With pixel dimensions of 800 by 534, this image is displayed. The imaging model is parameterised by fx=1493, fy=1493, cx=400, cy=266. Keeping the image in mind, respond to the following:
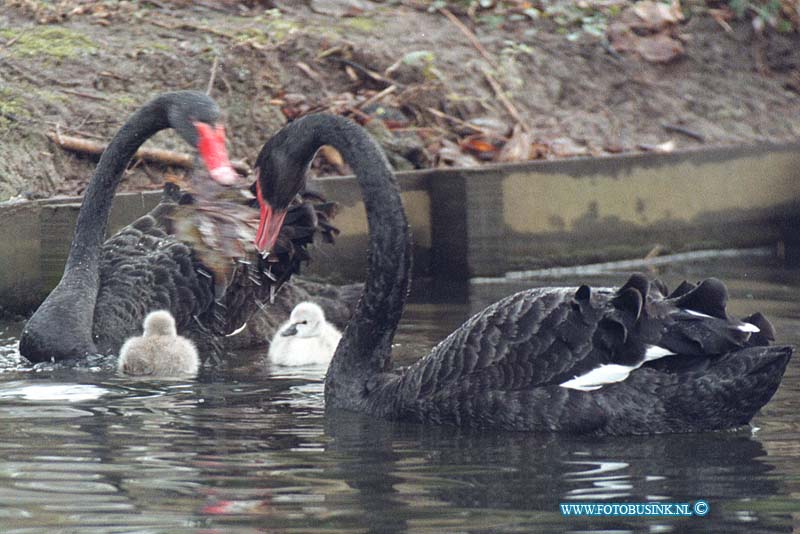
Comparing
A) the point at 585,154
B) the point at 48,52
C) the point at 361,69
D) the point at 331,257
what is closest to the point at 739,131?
the point at 585,154

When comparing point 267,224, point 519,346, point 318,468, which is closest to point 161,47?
point 267,224

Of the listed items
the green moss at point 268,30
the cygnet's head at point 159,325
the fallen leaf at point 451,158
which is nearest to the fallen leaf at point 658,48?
the fallen leaf at point 451,158

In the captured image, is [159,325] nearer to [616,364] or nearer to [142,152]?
[616,364]

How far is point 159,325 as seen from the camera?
20.2 feet

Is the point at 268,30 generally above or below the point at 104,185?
above

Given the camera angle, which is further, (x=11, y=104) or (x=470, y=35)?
(x=470, y=35)

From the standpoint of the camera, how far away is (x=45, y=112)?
8555mm

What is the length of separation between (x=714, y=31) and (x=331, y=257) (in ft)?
15.4

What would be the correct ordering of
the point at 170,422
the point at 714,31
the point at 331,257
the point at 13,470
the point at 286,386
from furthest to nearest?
1. the point at 714,31
2. the point at 331,257
3. the point at 286,386
4. the point at 170,422
5. the point at 13,470

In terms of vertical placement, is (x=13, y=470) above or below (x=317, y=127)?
below

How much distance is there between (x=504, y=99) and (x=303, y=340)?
4.18 metres

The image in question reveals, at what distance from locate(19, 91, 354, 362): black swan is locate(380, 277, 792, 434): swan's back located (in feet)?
6.15

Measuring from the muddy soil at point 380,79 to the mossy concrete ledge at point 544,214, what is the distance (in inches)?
15.5

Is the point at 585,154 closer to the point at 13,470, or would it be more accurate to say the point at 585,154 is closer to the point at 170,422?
the point at 170,422
